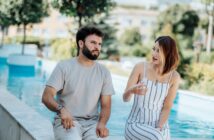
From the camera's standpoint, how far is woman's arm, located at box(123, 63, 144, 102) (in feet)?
12.3

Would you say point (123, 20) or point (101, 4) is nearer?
point (101, 4)

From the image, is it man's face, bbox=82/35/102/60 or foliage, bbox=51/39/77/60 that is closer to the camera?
man's face, bbox=82/35/102/60

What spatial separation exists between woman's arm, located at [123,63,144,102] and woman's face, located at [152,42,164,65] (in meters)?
0.15

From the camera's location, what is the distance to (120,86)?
578 inches

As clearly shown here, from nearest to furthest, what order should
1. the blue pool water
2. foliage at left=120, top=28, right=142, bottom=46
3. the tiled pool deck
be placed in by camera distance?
1. the tiled pool deck
2. the blue pool water
3. foliage at left=120, top=28, right=142, bottom=46

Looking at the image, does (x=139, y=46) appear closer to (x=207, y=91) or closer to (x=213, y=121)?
(x=207, y=91)

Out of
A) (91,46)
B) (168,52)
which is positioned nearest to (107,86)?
(91,46)

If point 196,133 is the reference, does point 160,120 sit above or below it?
above

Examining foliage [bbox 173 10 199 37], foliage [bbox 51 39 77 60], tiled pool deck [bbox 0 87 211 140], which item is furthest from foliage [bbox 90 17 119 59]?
tiled pool deck [bbox 0 87 211 140]

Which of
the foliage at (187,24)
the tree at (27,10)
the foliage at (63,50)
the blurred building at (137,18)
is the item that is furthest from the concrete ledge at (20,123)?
the blurred building at (137,18)

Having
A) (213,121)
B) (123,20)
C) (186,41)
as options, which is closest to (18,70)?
(213,121)

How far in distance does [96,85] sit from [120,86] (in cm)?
1090

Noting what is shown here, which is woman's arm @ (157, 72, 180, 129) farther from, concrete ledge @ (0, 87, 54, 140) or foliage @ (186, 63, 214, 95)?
foliage @ (186, 63, 214, 95)

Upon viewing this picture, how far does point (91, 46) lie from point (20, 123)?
1441 mm
